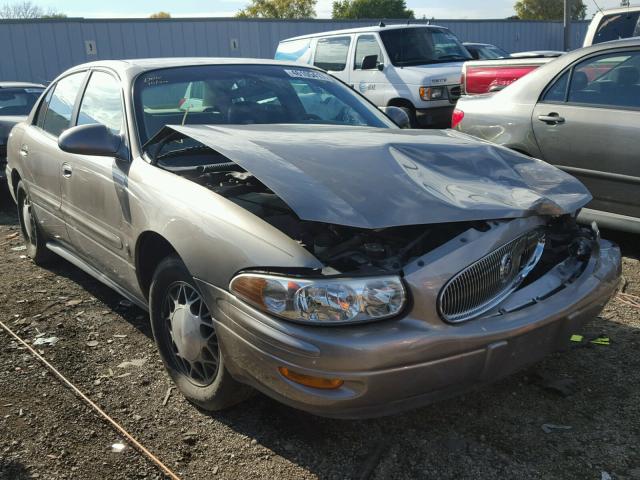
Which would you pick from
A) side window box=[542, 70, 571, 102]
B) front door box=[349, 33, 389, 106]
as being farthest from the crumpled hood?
front door box=[349, 33, 389, 106]

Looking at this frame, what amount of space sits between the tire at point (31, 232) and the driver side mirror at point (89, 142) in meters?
1.78

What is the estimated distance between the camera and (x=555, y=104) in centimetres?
491

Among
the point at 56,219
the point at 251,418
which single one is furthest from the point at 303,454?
the point at 56,219

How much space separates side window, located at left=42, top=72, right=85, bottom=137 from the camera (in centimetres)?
430

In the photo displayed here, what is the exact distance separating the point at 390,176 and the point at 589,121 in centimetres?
270

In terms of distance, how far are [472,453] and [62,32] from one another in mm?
20686

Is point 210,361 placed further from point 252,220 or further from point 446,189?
point 446,189

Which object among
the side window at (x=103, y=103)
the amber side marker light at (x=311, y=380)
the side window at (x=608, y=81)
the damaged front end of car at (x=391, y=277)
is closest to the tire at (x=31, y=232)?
the side window at (x=103, y=103)

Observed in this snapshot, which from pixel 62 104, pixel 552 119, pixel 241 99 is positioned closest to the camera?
pixel 241 99

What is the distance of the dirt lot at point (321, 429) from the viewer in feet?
8.12

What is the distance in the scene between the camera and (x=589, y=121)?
461 centimetres

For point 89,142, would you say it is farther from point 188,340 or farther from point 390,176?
point 390,176

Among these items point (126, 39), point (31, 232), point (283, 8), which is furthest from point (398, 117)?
point (283, 8)

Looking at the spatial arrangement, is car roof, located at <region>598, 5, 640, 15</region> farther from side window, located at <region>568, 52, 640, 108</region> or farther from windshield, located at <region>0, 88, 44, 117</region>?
windshield, located at <region>0, 88, 44, 117</region>
